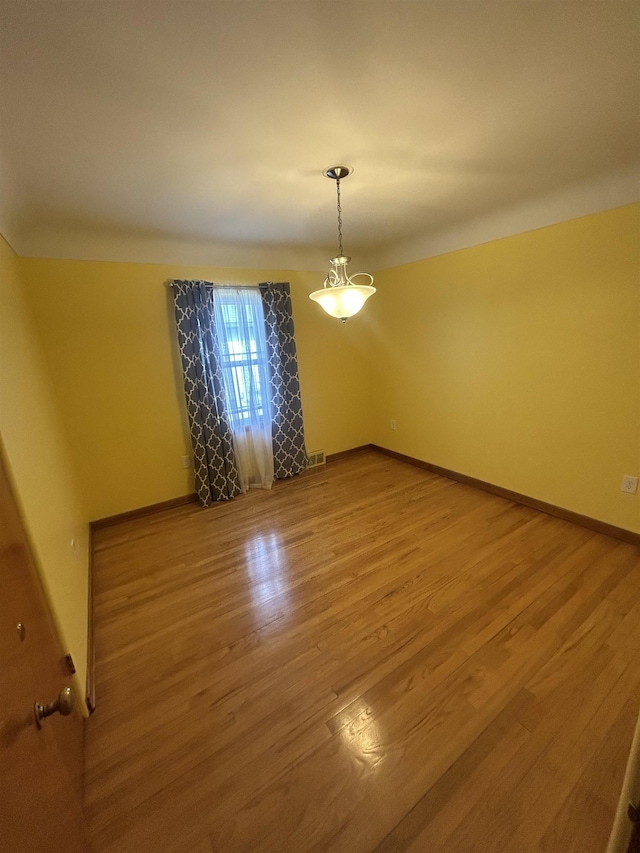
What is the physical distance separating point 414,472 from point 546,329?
183 centimetres

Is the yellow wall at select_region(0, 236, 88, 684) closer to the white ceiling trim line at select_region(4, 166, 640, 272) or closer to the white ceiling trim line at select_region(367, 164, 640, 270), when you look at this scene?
the white ceiling trim line at select_region(4, 166, 640, 272)

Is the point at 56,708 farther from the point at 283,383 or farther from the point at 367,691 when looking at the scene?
the point at 283,383

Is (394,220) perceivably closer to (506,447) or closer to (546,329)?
(546,329)

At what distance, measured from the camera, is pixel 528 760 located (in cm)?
119

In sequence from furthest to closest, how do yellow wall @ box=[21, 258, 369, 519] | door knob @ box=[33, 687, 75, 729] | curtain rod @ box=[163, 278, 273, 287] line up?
curtain rod @ box=[163, 278, 273, 287] < yellow wall @ box=[21, 258, 369, 519] < door knob @ box=[33, 687, 75, 729]

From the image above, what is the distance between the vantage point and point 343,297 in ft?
5.75

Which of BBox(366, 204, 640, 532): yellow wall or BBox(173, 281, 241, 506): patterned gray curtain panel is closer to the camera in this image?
BBox(366, 204, 640, 532): yellow wall

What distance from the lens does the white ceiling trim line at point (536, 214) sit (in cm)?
202

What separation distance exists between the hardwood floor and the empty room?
1 cm

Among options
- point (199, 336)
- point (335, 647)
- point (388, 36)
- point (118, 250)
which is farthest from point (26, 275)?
point (335, 647)

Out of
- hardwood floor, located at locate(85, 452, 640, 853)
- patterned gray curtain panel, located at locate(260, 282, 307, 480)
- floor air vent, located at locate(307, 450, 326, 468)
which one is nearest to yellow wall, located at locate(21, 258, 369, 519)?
patterned gray curtain panel, located at locate(260, 282, 307, 480)

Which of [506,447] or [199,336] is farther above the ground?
[199,336]

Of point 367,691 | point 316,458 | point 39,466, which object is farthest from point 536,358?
point 39,466

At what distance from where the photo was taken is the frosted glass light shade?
5.67ft
